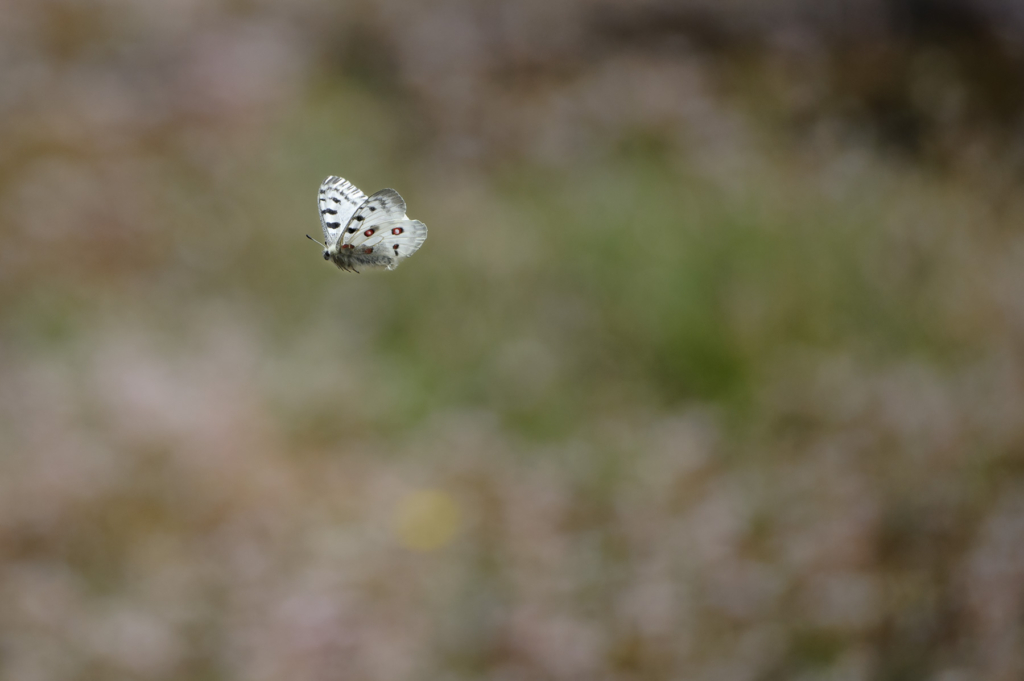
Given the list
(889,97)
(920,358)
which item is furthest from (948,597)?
(889,97)

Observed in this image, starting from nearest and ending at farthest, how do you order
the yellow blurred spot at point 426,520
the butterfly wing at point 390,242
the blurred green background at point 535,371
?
the butterfly wing at point 390,242 → the blurred green background at point 535,371 → the yellow blurred spot at point 426,520

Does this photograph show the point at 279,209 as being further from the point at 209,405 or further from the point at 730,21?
the point at 730,21

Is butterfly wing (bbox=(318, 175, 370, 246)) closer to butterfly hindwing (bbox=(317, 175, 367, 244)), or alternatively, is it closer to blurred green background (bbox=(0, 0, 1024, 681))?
butterfly hindwing (bbox=(317, 175, 367, 244))

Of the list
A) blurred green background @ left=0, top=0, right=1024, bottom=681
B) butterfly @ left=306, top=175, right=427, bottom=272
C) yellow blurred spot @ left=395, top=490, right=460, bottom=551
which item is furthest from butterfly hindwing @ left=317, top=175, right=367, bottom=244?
yellow blurred spot @ left=395, top=490, right=460, bottom=551

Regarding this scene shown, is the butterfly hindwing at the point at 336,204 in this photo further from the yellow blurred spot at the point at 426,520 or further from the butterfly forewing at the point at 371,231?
the yellow blurred spot at the point at 426,520

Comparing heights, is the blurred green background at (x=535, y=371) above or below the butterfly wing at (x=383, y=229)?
above

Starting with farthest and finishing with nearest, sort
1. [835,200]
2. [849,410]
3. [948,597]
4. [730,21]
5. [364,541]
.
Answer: [730,21] → [835,200] → [849,410] → [364,541] → [948,597]

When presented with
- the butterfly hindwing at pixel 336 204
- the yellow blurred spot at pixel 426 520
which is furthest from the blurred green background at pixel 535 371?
the butterfly hindwing at pixel 336 204
